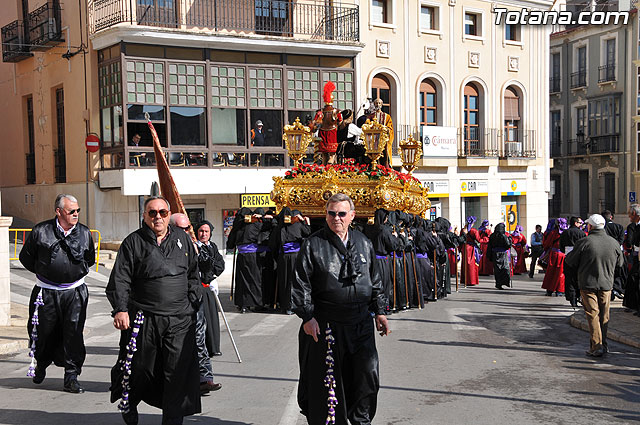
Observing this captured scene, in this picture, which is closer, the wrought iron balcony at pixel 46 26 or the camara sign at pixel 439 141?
the wrought iron balcony at pixel 46 26

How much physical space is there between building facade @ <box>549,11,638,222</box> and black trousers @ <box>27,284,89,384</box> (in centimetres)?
3280

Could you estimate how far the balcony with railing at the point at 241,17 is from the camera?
22672 mm

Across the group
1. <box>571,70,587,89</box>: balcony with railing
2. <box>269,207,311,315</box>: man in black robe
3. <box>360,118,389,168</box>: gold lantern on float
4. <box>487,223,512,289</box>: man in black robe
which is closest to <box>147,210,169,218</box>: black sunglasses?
<box>269,207,311,315</box>: man in black robe

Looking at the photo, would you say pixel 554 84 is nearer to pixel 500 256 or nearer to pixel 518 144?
pixel 518 144

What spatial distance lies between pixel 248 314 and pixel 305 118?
12.2 metres

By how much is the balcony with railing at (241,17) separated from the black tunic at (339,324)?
1747 cm

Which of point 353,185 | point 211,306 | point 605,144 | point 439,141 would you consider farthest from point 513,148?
point 211,306

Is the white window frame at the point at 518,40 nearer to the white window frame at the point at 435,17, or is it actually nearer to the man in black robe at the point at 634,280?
the white window frame at the point at 435,17

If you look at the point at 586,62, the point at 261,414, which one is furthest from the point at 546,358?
the point at 586,62

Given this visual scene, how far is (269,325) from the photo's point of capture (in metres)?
12.7

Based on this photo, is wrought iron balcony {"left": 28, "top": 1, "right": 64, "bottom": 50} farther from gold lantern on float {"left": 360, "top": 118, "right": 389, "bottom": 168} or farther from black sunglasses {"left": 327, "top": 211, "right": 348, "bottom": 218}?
black sunglasses {"left": 327, "top": 211, "right": 348, "bottom": 218}

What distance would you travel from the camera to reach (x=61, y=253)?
8.13 meters

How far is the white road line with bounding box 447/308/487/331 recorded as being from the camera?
12.1m

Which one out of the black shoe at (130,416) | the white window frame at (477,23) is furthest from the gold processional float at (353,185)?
the white window frame at (477,23)
